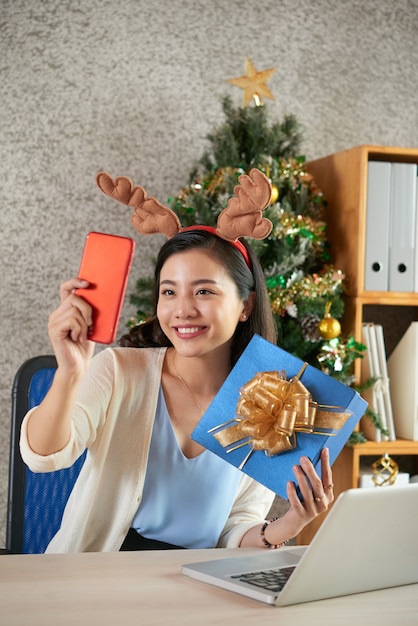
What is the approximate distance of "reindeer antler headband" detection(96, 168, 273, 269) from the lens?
163 cm

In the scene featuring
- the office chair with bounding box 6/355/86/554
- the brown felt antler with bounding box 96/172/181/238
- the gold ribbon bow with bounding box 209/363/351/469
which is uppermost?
the brown felt antler with bounding box 96/172/181/238

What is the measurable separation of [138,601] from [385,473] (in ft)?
6.00

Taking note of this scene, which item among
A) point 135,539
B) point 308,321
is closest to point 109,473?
point 135,539

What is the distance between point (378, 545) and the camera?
1.11 meters

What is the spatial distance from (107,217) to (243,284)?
3.91 ft

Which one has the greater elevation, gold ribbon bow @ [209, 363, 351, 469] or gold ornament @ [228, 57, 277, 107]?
gold ornament @ [228, 57, 277, 107]

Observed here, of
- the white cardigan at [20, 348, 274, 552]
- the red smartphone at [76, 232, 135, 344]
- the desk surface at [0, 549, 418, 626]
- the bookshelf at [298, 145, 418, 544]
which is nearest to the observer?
the desk surface at [0, 549, 418, 626]

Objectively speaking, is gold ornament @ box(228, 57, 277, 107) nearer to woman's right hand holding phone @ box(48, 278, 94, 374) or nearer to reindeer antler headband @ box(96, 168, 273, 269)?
reindeer antler headband @ box(96, 168, 273, 269)

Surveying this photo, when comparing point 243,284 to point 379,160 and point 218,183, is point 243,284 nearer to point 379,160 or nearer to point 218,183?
point 218,183

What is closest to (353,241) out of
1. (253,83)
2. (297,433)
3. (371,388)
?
(371,388)

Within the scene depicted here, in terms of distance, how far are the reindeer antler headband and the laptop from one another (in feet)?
2.27

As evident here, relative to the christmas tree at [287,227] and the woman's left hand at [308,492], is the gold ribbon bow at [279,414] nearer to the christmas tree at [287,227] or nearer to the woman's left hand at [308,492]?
the woman's left hand at [308,492]

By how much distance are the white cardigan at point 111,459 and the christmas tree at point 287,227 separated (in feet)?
2.84

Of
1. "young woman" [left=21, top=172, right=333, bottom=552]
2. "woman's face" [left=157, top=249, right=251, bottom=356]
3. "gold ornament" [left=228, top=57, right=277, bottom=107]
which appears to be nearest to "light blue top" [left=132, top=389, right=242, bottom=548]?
"young woman" [left=21, top=172, right=333, bottom=552]
